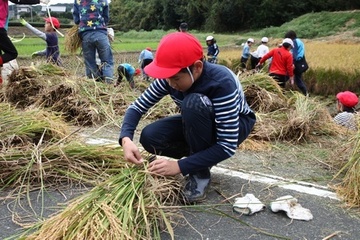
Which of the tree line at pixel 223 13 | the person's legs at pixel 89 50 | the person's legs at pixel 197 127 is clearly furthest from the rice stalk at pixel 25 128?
the tree line at pixel 223 13

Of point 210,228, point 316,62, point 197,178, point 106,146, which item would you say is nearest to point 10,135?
point 106,146

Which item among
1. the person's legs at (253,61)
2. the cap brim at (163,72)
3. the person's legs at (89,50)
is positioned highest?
the cap brim at (163,72)

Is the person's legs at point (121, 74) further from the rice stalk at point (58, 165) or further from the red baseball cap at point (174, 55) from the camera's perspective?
the red baseball cap at point (174, 55)

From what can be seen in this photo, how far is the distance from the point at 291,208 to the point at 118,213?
915 mm

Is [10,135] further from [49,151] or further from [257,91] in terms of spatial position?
[257,91]

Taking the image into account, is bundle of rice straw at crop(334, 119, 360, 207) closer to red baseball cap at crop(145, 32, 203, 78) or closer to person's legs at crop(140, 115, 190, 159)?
person's legs at crop(140, 115, 190, 159)

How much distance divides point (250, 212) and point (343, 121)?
9.77 feet

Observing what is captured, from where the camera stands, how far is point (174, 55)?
6.42ft

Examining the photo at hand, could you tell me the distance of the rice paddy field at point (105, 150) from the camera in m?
1.82

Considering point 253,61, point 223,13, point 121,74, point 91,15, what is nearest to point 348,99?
point 121,74

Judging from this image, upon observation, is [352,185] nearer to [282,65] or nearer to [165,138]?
[165,138]

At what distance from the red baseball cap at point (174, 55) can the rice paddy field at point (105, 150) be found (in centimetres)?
48

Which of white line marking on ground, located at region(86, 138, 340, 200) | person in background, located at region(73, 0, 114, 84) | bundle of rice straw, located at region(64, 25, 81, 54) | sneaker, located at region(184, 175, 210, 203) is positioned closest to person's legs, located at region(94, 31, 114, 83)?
person in background, located at region(73, 0, 114, 84)

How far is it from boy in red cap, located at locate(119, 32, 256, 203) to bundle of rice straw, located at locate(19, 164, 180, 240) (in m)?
0.11
